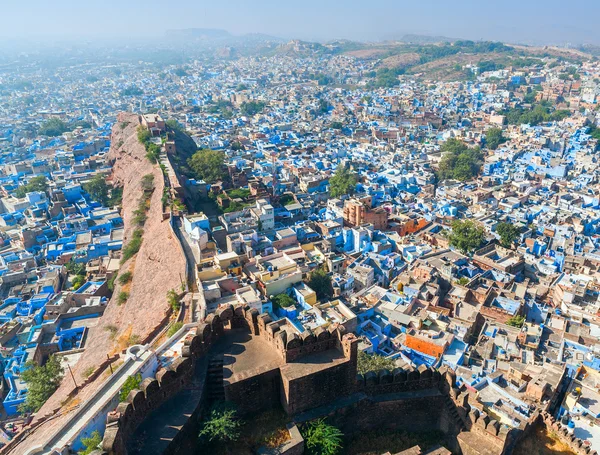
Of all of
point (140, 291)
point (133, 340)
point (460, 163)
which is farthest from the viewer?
point (460, 163)

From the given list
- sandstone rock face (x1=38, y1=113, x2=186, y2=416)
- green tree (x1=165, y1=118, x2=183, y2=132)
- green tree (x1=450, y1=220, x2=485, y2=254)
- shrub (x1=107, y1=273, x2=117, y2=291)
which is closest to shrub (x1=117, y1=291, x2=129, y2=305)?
sandstone rock face (x1=38, y1=113, x2=186, y2=416)

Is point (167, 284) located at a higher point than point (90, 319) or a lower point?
higher

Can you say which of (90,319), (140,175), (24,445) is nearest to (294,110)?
(140,175)

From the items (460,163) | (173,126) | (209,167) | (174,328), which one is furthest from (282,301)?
(173,126)

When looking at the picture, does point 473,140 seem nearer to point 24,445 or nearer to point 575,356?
point 575,356

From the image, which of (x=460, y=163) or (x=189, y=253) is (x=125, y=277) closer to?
→ (x=189, y=253)
